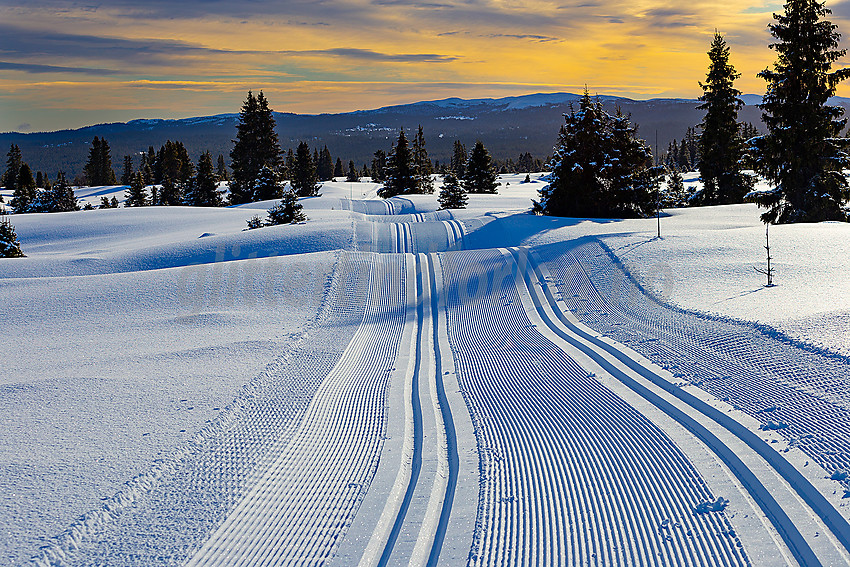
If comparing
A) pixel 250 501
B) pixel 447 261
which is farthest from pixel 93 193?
pixel 250 501

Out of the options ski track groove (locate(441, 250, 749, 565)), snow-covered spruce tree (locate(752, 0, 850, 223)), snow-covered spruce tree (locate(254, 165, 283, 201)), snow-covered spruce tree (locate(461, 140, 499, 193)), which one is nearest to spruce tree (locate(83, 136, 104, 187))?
snow-covered spruce tree (locate(254, 165, 283, 201))

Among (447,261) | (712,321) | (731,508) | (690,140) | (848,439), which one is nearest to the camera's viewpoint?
(731,508)

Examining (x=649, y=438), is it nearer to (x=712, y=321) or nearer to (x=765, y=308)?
(x=712, y=321)

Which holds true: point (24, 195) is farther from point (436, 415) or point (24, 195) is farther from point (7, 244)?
point (436, 415)

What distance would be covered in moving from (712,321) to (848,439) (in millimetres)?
4726

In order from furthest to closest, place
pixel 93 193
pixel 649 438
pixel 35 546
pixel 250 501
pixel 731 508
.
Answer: pixel 93 193, pixel 649 438, pixel 250 501, pixel 731 508, pixel 35 546

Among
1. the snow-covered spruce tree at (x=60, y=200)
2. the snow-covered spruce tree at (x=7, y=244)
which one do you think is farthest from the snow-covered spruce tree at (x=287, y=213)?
the snow-covered spruce tree at (x=60, y=200)

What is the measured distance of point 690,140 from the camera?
86.5 m

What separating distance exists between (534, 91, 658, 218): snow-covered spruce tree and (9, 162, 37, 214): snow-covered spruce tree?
41288 mm

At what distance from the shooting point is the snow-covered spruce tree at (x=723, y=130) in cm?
3425

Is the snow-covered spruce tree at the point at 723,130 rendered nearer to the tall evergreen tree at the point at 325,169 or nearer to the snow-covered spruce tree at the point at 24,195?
the snow-covered spruce tree at the point at 24,195

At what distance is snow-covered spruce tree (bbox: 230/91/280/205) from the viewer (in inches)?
1887

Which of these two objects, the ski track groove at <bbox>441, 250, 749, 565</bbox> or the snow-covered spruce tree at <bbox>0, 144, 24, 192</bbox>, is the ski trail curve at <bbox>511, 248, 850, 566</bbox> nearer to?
the ski track groove at <bbox>441, 250, 749, 565</bbox>

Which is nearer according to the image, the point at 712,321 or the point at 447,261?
the point at 712,321
